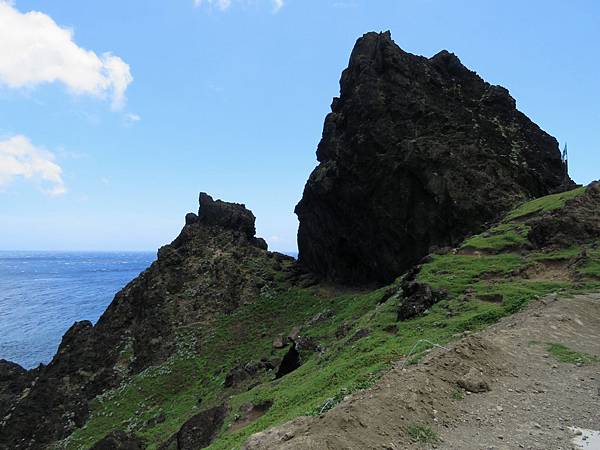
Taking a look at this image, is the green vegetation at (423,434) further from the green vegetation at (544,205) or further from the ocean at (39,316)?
the ocean at (39,316)

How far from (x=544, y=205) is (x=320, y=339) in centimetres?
2376

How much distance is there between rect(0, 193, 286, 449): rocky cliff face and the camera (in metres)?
54.0

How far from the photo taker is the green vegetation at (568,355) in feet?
53.3

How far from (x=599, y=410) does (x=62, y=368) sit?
63.0m

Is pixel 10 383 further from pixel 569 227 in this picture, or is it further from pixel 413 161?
pixel 569 227

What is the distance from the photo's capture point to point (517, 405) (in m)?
Result: 12.9

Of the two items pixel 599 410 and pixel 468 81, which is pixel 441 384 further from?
pixel 468 81

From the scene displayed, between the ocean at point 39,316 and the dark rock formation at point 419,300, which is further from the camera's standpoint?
the ocean at point 39,316

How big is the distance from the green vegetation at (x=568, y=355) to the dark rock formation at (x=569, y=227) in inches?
676

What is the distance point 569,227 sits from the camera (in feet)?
109

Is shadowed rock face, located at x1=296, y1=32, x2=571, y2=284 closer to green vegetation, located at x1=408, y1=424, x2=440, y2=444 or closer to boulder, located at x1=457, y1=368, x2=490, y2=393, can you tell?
boulder, located at x1=457, y1=368, x2=490, y2=393

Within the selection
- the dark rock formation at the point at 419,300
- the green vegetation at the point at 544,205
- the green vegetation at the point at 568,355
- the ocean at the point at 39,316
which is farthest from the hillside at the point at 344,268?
the ocean at the point at 39,316

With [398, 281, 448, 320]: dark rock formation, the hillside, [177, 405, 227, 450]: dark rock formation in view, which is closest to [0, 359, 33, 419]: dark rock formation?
the hillside

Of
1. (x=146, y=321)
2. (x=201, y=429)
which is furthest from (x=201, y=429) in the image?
(x=146, y=321)
